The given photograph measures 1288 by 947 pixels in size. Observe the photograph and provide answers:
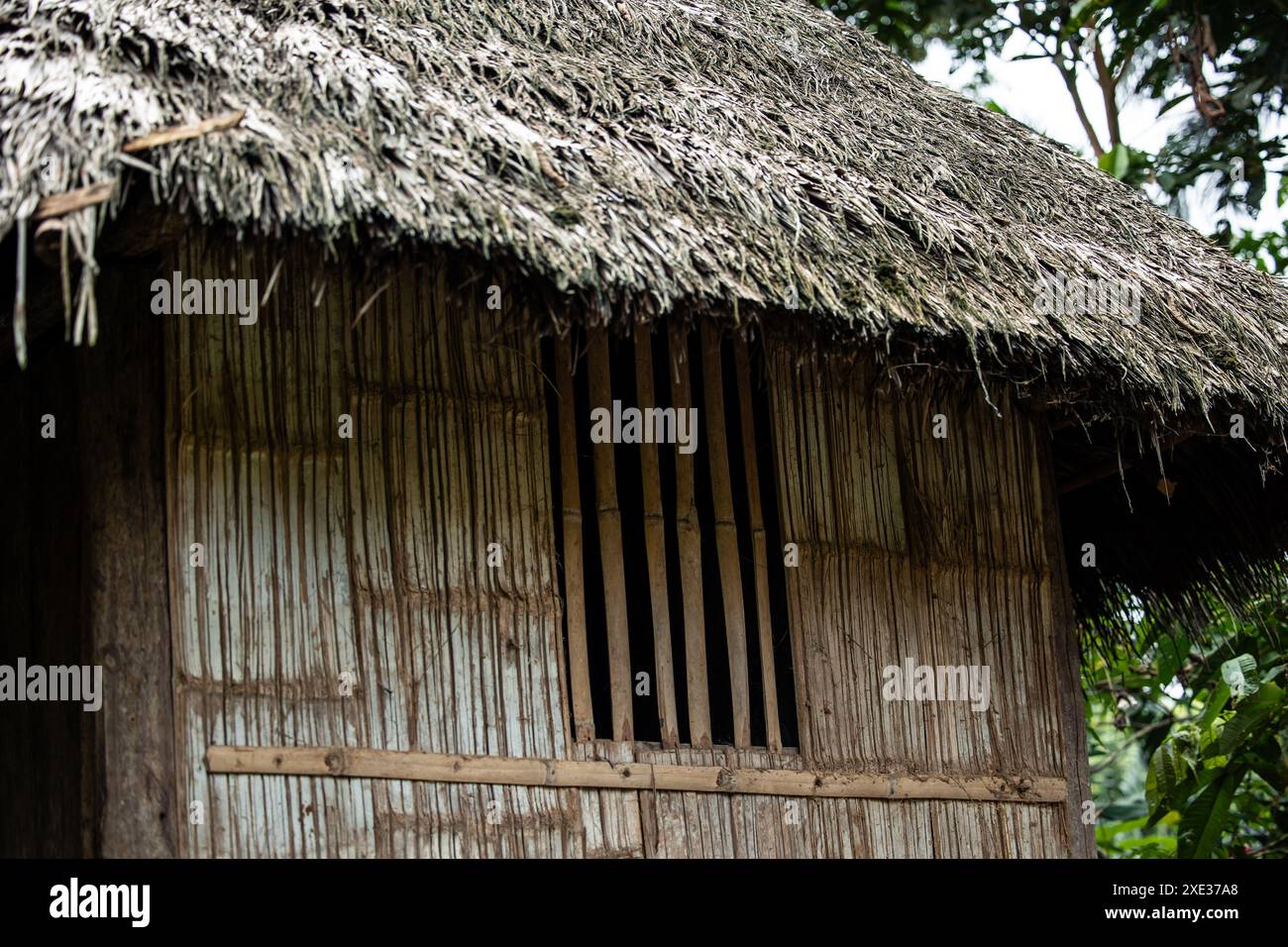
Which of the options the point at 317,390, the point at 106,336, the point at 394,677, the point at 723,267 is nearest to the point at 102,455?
the point at 106,336

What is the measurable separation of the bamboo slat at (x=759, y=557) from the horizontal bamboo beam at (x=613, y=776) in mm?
171

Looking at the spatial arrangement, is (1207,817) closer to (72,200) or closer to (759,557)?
(759,557)

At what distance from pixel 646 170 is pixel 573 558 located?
3.65 ft

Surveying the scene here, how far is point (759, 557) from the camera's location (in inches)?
195

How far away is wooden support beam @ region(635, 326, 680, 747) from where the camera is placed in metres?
4.61

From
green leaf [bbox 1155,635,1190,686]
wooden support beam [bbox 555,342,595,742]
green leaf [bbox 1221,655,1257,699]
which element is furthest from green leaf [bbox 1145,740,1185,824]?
wooden support beam [bbox 555,342,595,742]

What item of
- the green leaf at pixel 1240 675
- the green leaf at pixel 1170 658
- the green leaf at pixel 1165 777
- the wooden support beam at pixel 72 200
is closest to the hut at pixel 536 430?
Result: the wooden support beam at pixel 72 200

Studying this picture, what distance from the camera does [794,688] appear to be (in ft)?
16.0

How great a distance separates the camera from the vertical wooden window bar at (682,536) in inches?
182

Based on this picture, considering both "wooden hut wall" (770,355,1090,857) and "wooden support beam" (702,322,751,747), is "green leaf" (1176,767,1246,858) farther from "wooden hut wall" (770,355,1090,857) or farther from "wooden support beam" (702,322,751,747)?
"wooden support beam" (702,322,751,747)

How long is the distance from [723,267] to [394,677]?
136 cm
